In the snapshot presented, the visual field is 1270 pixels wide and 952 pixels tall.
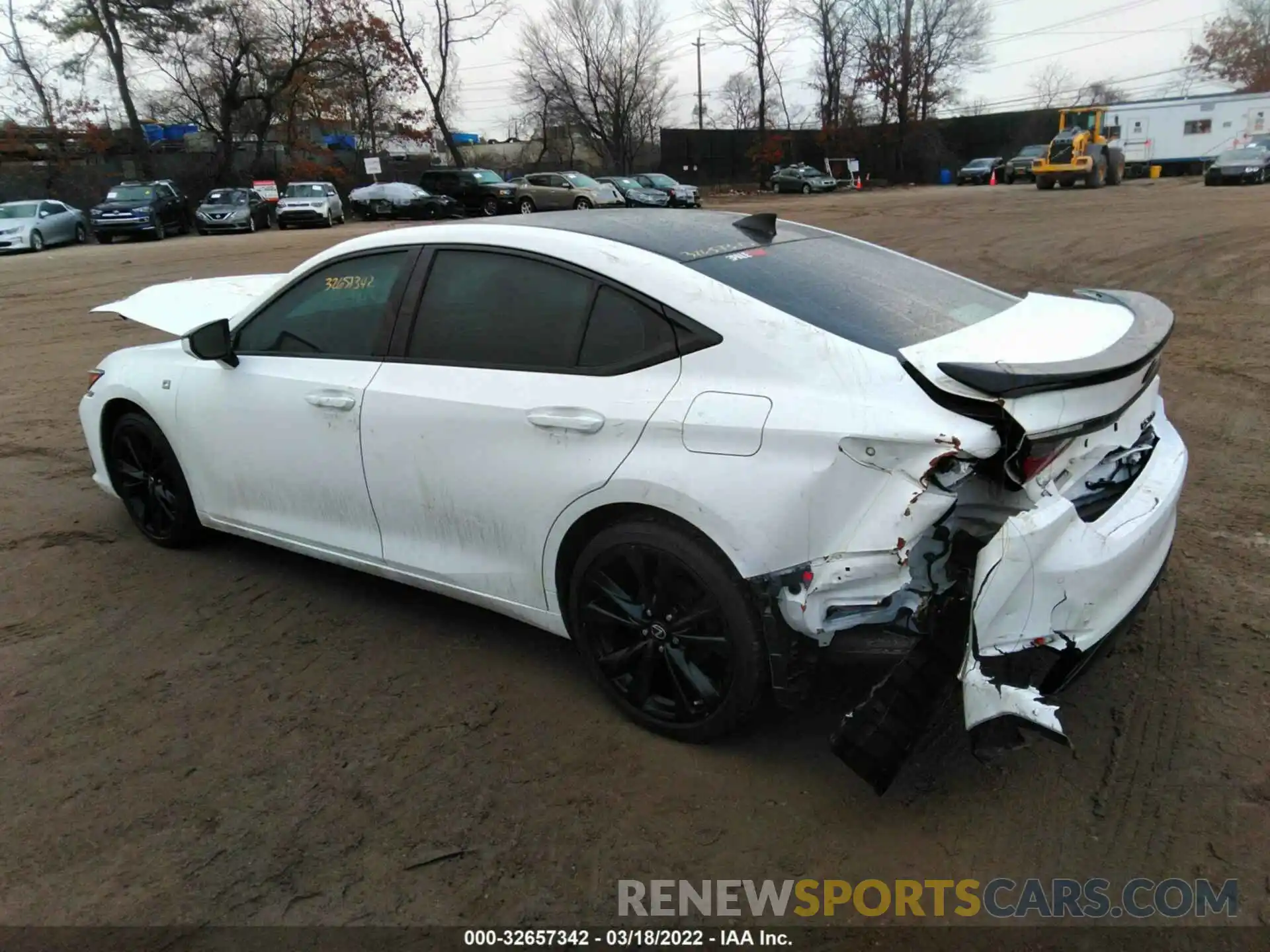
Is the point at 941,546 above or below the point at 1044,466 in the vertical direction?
below

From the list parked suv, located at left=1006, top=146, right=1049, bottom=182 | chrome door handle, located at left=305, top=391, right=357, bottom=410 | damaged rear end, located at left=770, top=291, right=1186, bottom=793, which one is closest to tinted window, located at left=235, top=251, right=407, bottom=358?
chrome door handle, located at left=305, top=391, right=357, bottom=410

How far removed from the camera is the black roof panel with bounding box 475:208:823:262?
3.12 meters

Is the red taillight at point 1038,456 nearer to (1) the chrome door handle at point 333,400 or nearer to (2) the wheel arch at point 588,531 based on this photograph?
(2) the wheel arch at point 588,531

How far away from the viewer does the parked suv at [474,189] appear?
33.6 metres

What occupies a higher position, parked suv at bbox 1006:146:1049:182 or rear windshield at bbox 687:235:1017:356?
parked suv at bbox 1006:146:1049:182

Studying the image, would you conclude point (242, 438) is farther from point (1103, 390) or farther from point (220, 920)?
point (1103, 390)

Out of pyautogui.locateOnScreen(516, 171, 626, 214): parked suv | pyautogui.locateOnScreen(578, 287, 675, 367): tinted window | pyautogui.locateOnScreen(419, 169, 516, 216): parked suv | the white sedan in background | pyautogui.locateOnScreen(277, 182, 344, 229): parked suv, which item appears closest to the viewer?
pyautogui.locateOnScreen(578, 287, 675, 367): tinted window

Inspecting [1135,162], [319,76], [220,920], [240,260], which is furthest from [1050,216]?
[319,76]

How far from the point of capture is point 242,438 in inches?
156

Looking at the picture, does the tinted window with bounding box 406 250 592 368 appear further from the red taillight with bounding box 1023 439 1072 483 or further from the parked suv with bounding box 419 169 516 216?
the parked suv with bounding box 419 169 516 216

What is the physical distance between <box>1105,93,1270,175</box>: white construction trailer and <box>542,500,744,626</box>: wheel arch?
4478 cm

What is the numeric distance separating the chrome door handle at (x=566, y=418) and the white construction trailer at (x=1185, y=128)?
44.7 m

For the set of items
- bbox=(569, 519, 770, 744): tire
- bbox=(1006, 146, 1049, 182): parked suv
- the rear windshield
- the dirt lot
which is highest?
bbox=(1006, 146, 1049, 182): parked suv

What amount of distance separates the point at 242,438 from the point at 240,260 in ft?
51.4
